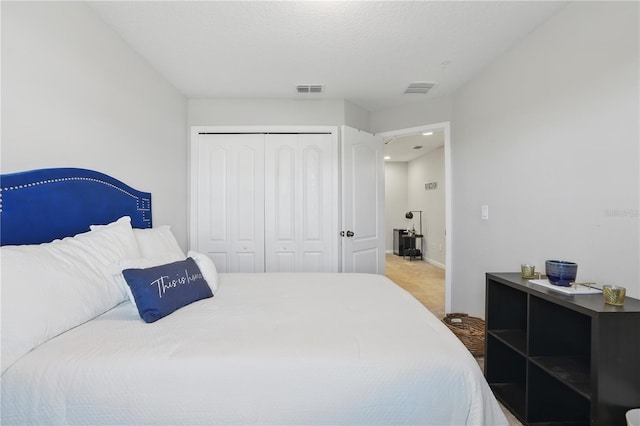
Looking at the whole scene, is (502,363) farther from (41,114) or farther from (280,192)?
(41,114)

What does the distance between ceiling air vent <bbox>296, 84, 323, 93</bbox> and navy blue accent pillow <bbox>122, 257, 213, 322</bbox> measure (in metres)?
2.11

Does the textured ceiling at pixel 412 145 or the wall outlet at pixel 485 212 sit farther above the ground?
the textured ceiling at pixel 412 145

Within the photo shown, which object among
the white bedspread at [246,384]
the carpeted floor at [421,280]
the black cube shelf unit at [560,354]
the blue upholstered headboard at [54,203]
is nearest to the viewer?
the white bedspread at [246,384]

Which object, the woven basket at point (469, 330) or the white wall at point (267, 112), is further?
the white wall at point (267, 112)

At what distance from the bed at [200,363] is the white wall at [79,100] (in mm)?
314

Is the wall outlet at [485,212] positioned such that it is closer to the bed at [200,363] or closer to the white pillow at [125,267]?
the bed at [200,363]

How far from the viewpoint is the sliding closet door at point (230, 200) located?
10.7ft

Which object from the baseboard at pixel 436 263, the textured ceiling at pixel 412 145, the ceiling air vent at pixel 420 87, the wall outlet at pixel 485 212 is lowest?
the baseboard at pixel 436 263

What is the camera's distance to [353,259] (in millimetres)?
3312

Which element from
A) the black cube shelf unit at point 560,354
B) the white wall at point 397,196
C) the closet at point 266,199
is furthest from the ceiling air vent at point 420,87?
the white wall at point 397,196

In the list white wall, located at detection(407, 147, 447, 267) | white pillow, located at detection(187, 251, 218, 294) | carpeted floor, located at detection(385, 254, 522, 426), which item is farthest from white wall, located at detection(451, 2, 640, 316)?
white wall, located at detection(407, 147, 447, 267)

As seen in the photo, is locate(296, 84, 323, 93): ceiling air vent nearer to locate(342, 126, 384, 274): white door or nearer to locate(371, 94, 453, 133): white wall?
locate(342, 126, 384, 274): white door

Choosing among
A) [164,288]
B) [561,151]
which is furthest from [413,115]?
[164,288]

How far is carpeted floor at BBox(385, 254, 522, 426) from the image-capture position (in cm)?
374
